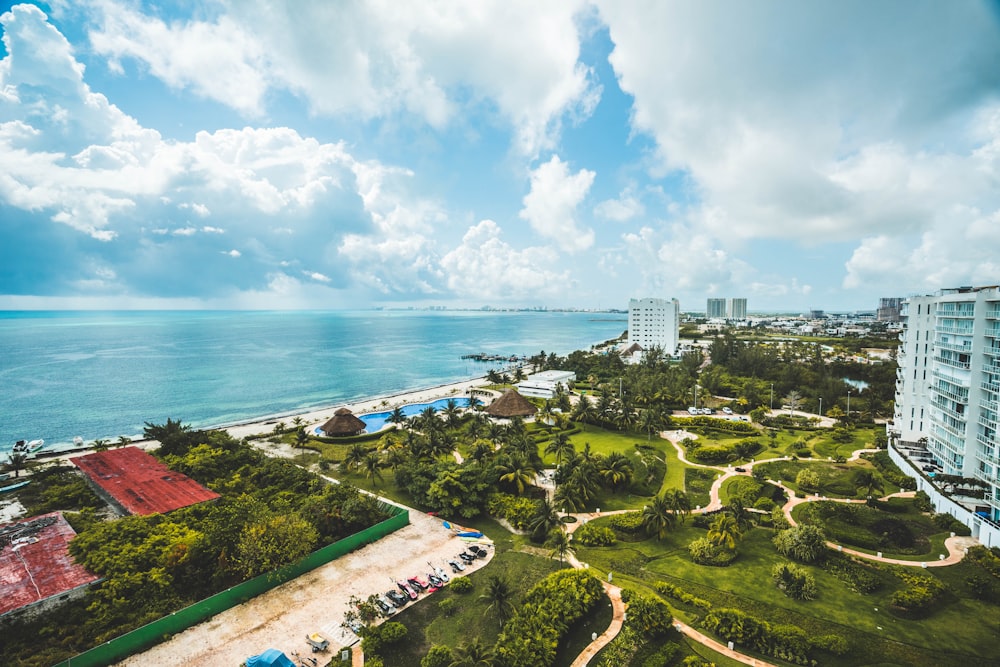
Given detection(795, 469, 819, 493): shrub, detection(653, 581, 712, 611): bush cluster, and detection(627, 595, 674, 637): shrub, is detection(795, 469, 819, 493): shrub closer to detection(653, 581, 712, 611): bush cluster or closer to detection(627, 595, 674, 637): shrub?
detection(653, 581, 712, 611): bush cluster

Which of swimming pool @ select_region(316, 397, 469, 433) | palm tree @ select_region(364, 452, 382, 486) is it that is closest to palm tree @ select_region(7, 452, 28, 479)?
swimming pool @ select_region(316, 397, 469, 433)

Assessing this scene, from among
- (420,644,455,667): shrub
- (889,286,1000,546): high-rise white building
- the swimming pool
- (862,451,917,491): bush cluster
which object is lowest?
the swimming pool

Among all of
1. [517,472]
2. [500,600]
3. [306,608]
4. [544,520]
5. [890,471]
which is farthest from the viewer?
[890,471]

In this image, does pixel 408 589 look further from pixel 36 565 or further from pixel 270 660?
pixel 36 565

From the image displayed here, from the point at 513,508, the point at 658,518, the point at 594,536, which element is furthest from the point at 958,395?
the point at 513,508

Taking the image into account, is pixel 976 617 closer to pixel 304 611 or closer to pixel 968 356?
pixel 968 356
